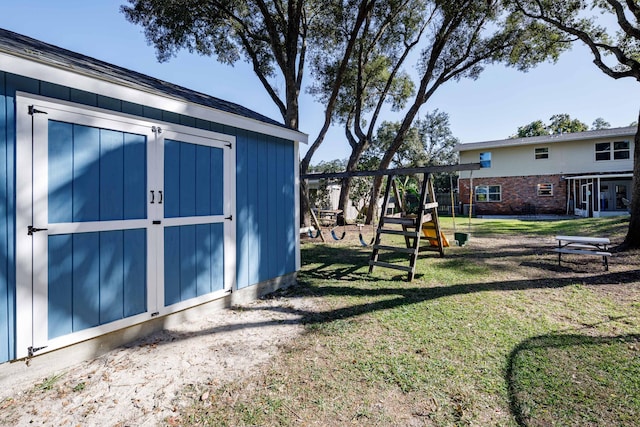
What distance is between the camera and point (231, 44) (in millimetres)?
11938

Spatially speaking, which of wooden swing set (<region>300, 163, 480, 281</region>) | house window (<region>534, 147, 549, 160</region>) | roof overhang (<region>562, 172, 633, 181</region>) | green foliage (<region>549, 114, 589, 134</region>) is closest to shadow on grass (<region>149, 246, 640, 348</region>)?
wooden swing set (<region>300, 163, 480, 281</region>)

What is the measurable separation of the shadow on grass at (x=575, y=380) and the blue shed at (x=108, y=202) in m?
3.14

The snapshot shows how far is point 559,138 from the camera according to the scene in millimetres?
17906

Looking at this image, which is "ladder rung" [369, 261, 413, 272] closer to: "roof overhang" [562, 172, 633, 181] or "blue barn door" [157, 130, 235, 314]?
"blue barn door" [157, 130, 235, 314]

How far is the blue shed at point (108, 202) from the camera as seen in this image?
2.26 meters

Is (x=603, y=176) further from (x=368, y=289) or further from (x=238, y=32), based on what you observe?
(x=238, y=32)

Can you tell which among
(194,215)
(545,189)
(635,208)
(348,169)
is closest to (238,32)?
(348,169)

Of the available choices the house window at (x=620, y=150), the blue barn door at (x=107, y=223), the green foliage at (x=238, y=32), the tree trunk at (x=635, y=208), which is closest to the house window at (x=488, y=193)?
the house window at (x=620, y=150)

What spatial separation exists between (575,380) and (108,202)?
161 inches

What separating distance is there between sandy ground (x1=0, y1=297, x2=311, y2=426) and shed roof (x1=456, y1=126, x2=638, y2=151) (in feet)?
65.9

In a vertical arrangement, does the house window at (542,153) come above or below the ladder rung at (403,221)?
above

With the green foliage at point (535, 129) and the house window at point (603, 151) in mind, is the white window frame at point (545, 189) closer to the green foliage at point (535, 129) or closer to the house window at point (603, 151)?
the house window at point (603, 151)

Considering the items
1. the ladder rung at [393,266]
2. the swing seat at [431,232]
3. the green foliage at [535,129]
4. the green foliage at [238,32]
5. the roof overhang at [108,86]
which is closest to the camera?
the roof overhang at [108,86]

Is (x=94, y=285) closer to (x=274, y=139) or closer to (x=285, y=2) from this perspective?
(x=274, y=139)
